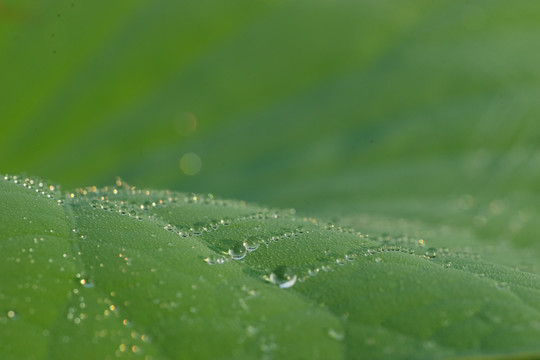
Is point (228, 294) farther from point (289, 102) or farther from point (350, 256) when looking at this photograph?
point (289, 102)

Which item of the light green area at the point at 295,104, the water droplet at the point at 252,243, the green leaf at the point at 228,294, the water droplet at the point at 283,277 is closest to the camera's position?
the green leaf at the point at 228,294

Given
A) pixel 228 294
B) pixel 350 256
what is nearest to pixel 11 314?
pixel 228 294

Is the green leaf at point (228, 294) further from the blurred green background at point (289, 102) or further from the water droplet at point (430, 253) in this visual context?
the blurred green background at point (289, 102)

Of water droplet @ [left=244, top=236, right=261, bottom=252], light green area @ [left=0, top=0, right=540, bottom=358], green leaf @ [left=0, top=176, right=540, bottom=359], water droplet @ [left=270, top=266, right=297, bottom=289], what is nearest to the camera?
green leaf @ [left=0, top=176, right=540, bottom=359]

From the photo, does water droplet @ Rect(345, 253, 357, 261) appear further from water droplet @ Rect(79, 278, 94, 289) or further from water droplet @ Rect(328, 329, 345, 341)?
water droplet @ Rect(79, 278, 94, 289)

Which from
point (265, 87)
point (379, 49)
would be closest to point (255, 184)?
point (265, 87)

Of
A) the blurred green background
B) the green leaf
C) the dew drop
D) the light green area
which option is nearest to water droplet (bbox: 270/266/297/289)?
the green leaf

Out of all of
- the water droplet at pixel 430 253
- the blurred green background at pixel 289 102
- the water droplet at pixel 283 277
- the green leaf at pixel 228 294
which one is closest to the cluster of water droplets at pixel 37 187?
the green leaf at pixel 228 294
